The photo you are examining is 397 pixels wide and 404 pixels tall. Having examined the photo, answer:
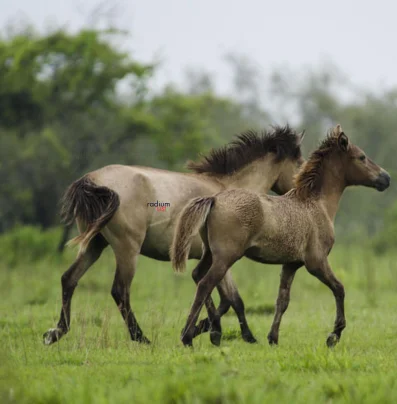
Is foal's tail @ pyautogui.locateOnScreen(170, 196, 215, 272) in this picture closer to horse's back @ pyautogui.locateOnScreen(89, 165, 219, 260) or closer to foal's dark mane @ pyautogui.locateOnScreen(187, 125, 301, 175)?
horse's back @ pyautogui.locateOnScreen(89, 165, 219, 260)

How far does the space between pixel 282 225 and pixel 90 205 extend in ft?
6.84

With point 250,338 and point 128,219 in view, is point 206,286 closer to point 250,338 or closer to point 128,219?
point 250,338

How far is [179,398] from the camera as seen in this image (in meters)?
4.78

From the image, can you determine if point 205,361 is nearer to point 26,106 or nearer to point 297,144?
point 297,144

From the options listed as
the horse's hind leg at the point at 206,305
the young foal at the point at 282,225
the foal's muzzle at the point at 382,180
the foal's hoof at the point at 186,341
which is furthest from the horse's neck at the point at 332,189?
the foal's hoof at the point at 186,341

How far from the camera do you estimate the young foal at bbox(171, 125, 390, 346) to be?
24.0 ft

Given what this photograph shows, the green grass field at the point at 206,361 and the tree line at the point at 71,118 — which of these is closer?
the green grass field at the point at 206,361

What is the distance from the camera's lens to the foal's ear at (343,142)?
859cm

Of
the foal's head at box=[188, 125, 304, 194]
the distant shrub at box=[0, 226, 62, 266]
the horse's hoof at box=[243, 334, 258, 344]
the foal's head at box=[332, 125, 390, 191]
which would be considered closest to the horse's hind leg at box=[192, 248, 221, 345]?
the horse's hoof at box=[243, 334, 258, 344]

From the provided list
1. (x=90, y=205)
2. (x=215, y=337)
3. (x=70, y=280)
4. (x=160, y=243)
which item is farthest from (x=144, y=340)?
(x=90, y=205)

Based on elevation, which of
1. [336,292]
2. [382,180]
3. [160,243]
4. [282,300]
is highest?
[382,180]

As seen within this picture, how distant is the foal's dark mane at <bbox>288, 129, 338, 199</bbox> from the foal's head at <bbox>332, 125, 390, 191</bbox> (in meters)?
0.08

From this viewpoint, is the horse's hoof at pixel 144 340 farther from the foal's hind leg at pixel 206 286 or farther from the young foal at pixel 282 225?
the foal's hind leg at pixel 206 286

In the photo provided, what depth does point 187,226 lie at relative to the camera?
7.35 meters
